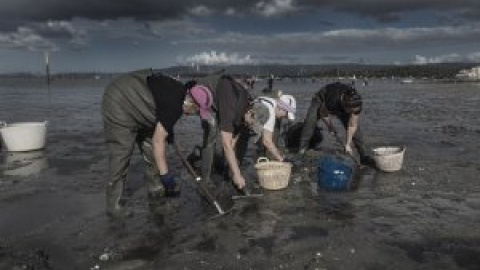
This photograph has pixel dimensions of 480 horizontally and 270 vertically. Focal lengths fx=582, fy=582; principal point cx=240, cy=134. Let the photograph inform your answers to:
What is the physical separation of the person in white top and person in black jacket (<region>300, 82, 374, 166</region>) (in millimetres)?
917

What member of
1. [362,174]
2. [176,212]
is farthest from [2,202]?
[362,174]

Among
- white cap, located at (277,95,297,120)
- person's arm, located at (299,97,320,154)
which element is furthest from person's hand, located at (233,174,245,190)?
person's arm, located at (299,97,320,154)

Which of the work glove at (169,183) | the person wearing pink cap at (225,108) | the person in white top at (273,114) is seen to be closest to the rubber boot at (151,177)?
the work glove at (169,183)

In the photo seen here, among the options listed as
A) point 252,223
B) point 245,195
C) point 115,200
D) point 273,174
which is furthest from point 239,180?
point 115,200

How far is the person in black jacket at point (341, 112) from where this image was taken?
11211 millimetres

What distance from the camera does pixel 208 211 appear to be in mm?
8539

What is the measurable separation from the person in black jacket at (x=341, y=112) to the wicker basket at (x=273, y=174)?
234 cm

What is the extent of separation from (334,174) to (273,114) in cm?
142

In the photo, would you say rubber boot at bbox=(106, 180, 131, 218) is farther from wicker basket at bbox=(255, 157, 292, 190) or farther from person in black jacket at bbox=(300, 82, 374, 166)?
person in black jacket at bbox=(300, 82, 374, 166)

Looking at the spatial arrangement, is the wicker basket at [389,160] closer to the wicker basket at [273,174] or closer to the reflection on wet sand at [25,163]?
the wicker basket at [273,174]

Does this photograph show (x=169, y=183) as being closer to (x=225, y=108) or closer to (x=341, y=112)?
(x=225, y=108)

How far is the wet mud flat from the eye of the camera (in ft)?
21.5

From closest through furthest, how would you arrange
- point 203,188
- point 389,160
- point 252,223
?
point 252,223 → point 203,188 → point 389,160

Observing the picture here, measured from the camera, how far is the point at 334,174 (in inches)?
378
